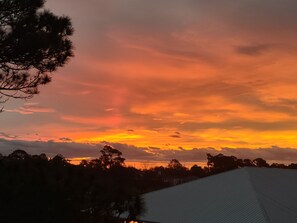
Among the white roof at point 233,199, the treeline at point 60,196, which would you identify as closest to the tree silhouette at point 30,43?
the treeline at point 60,196

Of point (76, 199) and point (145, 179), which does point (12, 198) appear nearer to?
point (76, 199)

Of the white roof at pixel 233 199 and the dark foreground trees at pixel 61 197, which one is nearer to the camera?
the dark foreground trees at pixel 61 197

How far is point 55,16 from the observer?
1326cm

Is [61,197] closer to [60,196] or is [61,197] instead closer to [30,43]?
[60,196]

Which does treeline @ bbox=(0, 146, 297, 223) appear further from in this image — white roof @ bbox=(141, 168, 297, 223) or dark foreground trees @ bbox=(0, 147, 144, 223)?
white roof @ bbox=(141, 168, 297, 223)

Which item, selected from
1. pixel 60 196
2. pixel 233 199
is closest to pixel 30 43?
pixel 60 196

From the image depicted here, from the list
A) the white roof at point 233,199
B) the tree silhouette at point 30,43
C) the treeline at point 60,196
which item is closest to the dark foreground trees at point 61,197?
the treeline at point 60,196

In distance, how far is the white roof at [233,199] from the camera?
76.8 feet

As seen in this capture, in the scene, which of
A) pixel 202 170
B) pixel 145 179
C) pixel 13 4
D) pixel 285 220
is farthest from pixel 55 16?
pixel 202 170

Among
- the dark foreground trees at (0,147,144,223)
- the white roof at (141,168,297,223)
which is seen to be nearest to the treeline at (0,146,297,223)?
the dark foreground trees at (0,147,144,223)

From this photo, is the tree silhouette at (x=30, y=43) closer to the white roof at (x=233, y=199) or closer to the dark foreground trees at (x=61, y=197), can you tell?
the dark foreground trees at (x=61, y=197)

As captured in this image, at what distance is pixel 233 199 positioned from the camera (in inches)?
1016

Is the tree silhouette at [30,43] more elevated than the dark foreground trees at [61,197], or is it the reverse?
the tree silhouette at [30,43]

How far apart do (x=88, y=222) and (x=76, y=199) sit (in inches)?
19.7
